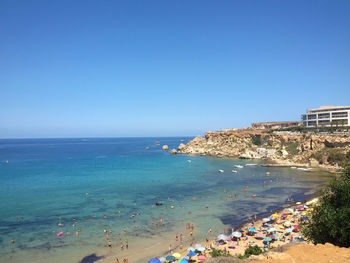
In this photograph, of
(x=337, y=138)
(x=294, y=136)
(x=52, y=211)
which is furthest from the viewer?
(x=294, y=136)

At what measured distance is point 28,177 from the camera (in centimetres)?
5484

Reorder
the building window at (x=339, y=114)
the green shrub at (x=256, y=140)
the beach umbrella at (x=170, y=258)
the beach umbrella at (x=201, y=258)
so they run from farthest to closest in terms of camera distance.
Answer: the green shrub at (x=256, y=140) < the building window at (x=339, y=114) < the beach umbrella at (x=170, y=258) < the beach umbrella at (x=201, y=258)

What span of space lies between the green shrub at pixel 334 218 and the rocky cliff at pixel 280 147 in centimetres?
4734

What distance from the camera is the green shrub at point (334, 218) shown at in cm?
1385

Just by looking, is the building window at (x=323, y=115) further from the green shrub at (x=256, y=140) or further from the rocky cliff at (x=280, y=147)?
the green shrub at (x=256, y=140)

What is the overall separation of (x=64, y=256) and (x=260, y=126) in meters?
130

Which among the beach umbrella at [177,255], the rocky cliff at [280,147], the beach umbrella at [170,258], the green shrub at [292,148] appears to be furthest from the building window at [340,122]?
the beach umbrella at [170,258]

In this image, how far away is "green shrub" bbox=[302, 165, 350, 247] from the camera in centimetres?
1385

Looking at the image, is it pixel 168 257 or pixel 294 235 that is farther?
pixel 294 235

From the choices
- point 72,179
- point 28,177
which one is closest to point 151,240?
point 72,179

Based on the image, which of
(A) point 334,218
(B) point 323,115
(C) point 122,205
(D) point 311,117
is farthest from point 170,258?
(D) point 311,117

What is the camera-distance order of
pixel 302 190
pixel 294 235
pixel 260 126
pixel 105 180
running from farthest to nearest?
pixel 260 126, pixel 105 180, pixel 302 190, pixel 294 235

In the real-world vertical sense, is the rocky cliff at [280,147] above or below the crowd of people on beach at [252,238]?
above

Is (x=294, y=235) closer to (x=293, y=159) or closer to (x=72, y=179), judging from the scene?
(x=72, y=179)
